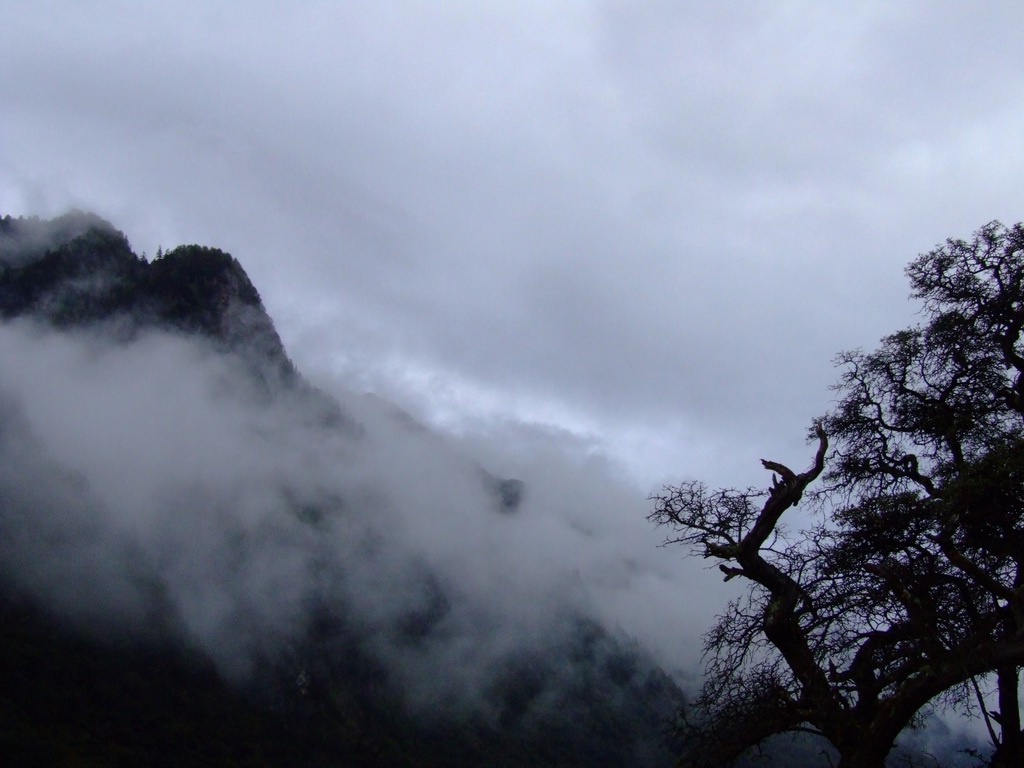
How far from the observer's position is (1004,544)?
9562 millimetres

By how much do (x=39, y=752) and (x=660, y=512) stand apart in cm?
16441

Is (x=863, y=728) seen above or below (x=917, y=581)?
below

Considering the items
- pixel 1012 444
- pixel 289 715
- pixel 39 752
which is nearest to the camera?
pixel 1012 444

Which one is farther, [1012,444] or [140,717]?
[140,717]

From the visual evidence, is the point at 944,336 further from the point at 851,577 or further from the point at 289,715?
the point at 289,715

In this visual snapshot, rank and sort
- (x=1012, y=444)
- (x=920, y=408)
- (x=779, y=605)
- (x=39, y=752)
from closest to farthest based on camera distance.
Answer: (x=779, y=605), (x=1012, y=444), (x=920, y=408), (x=39, y=752)

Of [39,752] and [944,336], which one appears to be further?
[39,752]

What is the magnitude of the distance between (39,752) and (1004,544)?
167 m

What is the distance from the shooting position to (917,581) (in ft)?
30.3

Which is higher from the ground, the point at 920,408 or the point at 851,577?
the point at 920,408

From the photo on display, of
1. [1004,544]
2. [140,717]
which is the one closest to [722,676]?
[1004,544]

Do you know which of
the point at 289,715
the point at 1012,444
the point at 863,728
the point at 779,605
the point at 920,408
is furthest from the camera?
the point at 289,715

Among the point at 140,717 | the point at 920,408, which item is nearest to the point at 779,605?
the point at 920,408

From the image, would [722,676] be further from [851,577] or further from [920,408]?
[920,408]
